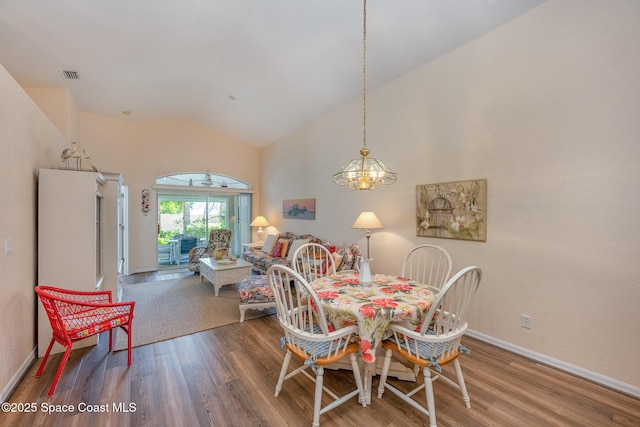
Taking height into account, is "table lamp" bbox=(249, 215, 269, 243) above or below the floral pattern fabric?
above

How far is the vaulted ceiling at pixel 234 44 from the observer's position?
2844 mm

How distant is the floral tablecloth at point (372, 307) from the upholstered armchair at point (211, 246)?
436cm

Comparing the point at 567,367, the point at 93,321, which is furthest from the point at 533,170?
the point at 93,321

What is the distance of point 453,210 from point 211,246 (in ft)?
16.4

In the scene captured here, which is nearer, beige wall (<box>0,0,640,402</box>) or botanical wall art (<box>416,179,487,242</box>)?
beige wall (<box>0,0,640,402</box>)

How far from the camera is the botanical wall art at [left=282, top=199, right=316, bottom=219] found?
5.71 meters

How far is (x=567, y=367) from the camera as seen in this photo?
2371mm

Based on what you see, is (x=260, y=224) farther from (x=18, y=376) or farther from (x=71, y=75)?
(x=18, y=376)

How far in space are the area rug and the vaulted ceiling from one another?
11.6 ft

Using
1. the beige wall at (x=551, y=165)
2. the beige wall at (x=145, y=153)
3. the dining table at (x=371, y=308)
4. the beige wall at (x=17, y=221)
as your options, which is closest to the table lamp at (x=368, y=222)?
the beige wall at (x=551, y=165)

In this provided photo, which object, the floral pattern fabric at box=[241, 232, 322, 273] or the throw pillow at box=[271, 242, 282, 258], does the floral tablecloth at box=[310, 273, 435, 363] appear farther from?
the throw pillow at box=[271, 242, 282, 258]

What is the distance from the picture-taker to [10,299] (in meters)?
2.15

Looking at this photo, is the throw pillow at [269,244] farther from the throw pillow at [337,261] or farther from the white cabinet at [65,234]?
the white cabinet at [65,234]

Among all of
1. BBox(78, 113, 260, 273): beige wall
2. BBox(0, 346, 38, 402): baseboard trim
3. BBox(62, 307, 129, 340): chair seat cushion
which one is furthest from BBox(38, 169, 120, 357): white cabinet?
BBox(78, 113, 260, 273): beige wall
